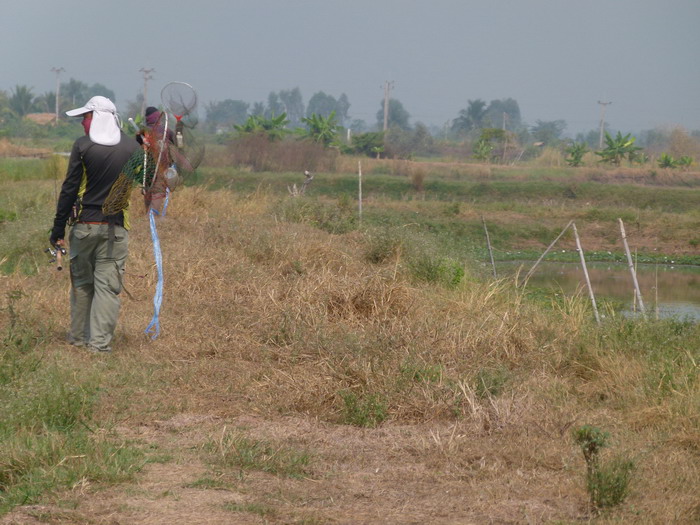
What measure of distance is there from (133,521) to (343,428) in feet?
5.76

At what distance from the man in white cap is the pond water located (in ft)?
31.6

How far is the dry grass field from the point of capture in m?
4.03

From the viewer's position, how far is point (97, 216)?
6.52 metres

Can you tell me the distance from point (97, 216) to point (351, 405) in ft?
8.05

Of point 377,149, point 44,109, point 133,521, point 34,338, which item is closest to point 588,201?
point 377,149

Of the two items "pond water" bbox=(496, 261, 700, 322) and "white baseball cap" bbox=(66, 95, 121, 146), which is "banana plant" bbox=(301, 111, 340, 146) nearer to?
"pond water" bbox=(496, 261, 700, 322)

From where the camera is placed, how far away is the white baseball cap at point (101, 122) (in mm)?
6504

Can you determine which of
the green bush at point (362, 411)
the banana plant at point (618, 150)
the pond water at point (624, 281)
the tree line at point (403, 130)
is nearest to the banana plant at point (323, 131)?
the tree line at point (403, 130)

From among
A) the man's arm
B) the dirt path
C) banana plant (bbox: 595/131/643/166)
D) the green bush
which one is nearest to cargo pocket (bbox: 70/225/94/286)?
the man's arm

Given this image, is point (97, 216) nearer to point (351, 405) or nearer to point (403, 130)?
point (351, 405)

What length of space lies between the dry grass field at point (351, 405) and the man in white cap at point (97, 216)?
385mm

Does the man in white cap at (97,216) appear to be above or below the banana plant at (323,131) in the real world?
below

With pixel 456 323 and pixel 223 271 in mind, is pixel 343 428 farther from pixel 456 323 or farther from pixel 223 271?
pixel 223 271

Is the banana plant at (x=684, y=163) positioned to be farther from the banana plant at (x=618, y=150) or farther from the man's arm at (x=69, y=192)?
the man's arm at (x=69, y=192)
